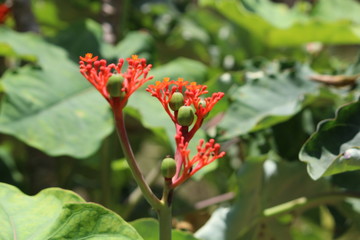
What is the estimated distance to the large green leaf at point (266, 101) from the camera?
0.90 meters

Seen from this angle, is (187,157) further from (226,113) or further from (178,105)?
(226,113)

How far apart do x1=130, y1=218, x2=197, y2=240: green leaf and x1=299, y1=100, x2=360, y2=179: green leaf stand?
0.17 m

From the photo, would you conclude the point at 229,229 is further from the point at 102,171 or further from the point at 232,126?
the point at 102,171

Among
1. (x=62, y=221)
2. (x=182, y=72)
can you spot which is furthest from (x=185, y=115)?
(x=182, y=72)

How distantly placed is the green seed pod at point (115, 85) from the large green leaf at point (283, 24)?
693 millimetres

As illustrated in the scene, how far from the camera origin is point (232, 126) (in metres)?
0.90

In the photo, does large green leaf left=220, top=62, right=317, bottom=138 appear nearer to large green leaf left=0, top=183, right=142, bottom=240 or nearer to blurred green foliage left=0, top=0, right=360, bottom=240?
blurred green foliage left=0, top=0, right=360, bottom=240

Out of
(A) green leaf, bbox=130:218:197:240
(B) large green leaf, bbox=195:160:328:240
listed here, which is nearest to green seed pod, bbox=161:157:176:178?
(A) green leaf, bbox=130:218:197:240

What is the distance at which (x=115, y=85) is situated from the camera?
22.7 inches

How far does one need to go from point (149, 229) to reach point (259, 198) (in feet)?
0.79

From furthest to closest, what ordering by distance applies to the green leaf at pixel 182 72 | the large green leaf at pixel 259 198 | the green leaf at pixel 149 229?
the green leaf at pixel 182 72
the large green leaf at pixel 259 198
the green leaf at pixel 149 229

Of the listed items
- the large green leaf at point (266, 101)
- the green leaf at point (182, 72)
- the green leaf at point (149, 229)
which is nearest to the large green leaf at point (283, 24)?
the green leaf at point (182, 72)

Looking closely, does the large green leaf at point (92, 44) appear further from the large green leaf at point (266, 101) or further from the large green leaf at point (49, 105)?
the large green leaf at point (266, 101)

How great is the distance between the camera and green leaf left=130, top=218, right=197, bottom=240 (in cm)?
71
